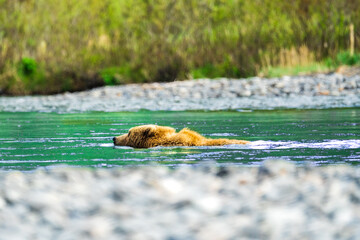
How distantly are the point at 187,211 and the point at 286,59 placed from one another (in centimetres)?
2320

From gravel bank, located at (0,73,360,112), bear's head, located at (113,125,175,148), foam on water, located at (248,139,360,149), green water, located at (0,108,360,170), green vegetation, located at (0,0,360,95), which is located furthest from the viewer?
green vegetation, located at (0,0,360,95)

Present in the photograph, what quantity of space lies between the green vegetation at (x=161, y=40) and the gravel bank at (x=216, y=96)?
2.91 meters

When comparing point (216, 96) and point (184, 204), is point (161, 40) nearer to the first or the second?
point (216, 96)

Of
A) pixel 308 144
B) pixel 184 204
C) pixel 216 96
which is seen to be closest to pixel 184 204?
pixel 184 204

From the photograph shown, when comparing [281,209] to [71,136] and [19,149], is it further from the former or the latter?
[71,136]

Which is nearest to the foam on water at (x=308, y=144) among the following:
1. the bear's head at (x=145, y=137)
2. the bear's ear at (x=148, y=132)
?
the bear's head at (x=145, y=137)

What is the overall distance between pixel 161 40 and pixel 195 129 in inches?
784

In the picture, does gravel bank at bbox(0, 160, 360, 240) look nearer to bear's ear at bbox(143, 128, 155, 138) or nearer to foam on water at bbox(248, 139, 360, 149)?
foam on water at bbox(248, 139, 360, 149)

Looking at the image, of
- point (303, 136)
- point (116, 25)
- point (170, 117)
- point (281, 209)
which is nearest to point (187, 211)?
point (281, 209)

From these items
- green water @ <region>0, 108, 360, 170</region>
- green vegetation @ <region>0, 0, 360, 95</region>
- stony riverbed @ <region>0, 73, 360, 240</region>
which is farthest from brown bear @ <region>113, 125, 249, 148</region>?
green vegetation @ <region>0, 0, 360, 95</region>

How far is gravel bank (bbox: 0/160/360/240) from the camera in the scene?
14.9 feet

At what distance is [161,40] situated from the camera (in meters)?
31.9

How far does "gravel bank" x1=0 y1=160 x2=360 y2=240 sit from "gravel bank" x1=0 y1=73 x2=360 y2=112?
12.1 metres

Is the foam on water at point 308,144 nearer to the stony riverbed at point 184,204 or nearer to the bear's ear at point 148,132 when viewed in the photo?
the bear's ear at point 148,132
